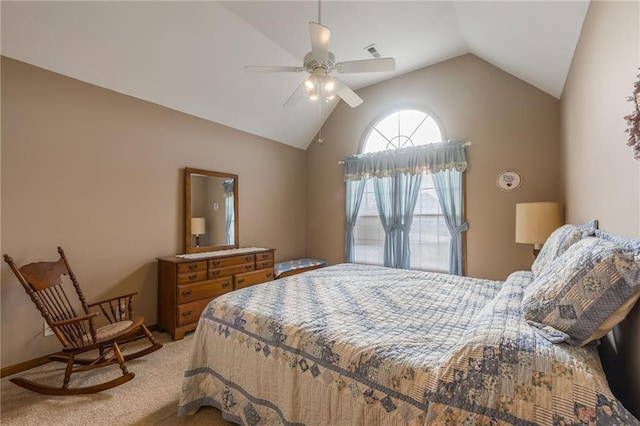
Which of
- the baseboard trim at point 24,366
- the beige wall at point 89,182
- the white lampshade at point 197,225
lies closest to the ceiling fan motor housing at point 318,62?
the beige wall at point 89,182

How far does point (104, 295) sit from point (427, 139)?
171 inches

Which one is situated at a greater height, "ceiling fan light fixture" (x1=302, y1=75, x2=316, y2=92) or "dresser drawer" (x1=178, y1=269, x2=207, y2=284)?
"ceiling fan light fixture" (x1=302, y1=75, x2=316, y2=92)

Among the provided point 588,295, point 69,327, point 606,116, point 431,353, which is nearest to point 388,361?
point 431,353

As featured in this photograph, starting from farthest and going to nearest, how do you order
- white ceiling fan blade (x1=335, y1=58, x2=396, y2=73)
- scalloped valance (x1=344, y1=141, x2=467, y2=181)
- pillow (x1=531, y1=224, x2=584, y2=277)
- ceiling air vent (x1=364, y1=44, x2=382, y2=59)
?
scalloped valance (x1=344, y1=141, x2=467, y2=181) < ceiling air vent (x1=364, y1=44, x2=382, y2=59) < white ceiling fan blade (x1=335, y1=58, x2=396, y2=73) < pillow (x1=531, y1=224, x2=584, y2=277)

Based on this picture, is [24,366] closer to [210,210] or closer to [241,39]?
[210,210]

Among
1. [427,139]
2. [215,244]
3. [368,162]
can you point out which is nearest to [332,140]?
[368,162]

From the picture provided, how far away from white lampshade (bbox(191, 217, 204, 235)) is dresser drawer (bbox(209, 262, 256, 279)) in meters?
0.65

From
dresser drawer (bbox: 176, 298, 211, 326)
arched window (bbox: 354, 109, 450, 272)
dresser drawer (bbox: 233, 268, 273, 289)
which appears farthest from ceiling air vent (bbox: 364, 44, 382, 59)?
dresser drawer (bbox: 176, 298, 211, 326)

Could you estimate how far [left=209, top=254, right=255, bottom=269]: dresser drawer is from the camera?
3.15m

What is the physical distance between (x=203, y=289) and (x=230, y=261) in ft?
1.43

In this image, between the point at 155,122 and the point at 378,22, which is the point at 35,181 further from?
the point at 378,22

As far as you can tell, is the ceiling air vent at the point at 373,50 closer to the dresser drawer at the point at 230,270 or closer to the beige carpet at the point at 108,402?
the dresser drawer at the point at 230,270

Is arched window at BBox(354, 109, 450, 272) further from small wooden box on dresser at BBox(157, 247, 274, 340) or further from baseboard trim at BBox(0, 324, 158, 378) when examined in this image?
baseboard trim at BBox(0, 324, 158, 378)

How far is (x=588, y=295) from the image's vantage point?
1.00m
